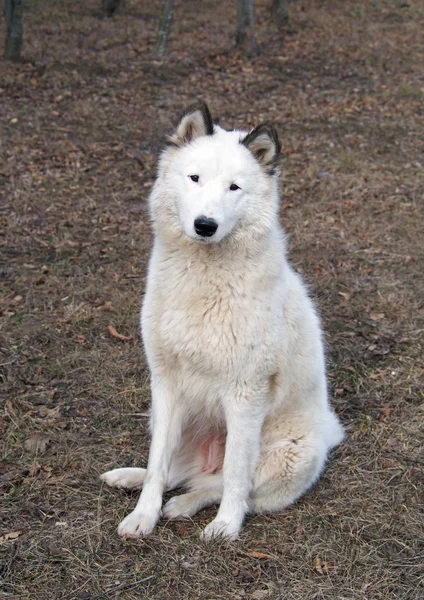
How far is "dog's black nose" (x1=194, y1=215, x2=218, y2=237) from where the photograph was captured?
3.22 meters

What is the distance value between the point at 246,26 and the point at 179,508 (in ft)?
37.6

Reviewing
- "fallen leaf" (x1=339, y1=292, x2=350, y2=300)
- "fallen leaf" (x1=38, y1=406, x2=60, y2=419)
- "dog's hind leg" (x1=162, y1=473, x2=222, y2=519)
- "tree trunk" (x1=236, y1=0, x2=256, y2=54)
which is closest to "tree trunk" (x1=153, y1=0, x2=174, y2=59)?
"tree trunk" (x1=236, y1=0, x2=256, y2=54)

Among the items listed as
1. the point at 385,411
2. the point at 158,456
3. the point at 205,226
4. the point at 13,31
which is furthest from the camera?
the point at 13,31

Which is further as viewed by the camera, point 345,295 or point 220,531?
point 345,295

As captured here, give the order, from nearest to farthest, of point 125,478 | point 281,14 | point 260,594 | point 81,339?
point 260,594 < point 125,478 < point 81,339 < point 281,14

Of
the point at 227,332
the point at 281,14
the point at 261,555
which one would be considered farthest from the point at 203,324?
the point at 281,14

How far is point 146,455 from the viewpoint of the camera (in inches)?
166

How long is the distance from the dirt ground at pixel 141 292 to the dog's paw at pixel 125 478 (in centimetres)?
6

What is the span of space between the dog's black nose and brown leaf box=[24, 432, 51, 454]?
1.78 meters

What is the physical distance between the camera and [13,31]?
11359 mm

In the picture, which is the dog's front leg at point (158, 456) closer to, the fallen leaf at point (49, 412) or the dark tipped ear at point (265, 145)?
the fallen leaf at point (49, 412)

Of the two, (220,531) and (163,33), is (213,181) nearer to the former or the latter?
(220,531)

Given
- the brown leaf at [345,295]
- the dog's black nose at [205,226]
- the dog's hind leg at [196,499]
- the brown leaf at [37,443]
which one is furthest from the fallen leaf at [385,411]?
the brown leaf at [37,443]

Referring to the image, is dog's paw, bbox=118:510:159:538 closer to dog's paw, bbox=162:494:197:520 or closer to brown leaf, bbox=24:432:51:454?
dog's paw, bbox=162:494:197:520
